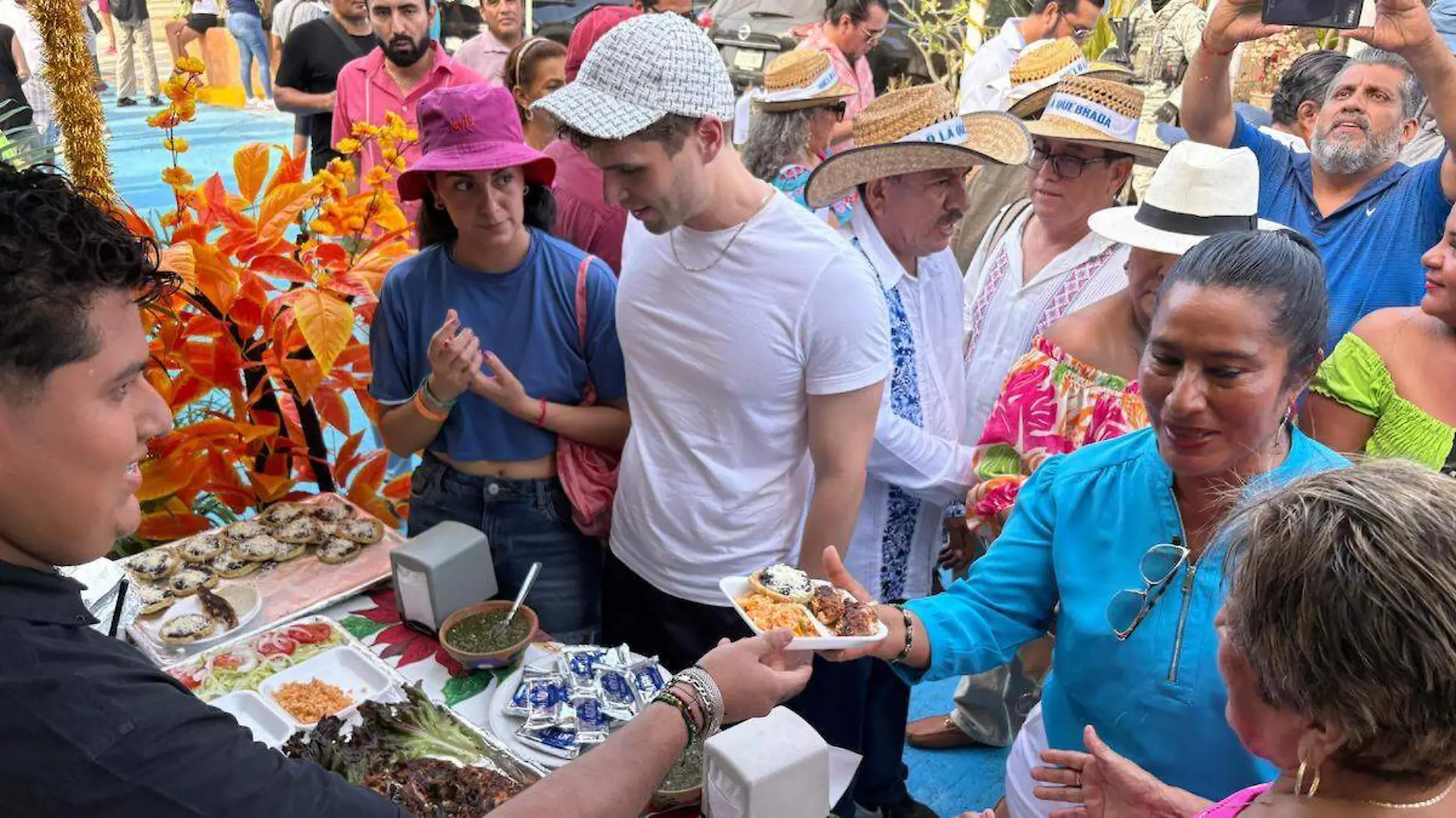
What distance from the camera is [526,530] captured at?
240cm

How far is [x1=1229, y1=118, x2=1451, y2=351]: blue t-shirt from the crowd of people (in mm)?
12

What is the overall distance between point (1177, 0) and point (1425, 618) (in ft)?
23.2

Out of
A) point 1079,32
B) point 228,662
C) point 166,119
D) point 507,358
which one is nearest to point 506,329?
point 507,358

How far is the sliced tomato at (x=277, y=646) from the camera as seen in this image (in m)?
2.05

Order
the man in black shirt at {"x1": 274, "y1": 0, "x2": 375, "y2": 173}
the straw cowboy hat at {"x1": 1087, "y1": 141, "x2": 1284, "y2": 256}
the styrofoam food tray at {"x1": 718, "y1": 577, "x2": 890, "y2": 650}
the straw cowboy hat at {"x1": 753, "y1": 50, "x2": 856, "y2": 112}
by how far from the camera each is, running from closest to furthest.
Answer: the styrofoam food tray at {"x1": 718, "y1": 577, "x2": 890, "y2": 650}
the straw cowboy hat at {"x1": 1087, "y1": 141, "x2": 1284, "y2": 256}
the straw cowboy hat at {"x1": 753, "y1": 50, "x2": 856, "y2": 112}
the man in black shirt at {"x1": 274, "y1": 0, "x2": 375, "y2": 173}

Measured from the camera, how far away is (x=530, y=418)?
2334mm

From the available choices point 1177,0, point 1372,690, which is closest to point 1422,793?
point 1372,690

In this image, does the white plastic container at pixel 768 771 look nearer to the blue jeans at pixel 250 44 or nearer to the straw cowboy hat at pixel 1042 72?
the straw cowboy hat at pixel 1042 72


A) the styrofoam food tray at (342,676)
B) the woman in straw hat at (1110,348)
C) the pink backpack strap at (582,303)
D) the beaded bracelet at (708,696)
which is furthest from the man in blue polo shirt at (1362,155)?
the styrofoam food tray at (342,676)

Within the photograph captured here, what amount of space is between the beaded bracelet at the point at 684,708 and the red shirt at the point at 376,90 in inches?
138

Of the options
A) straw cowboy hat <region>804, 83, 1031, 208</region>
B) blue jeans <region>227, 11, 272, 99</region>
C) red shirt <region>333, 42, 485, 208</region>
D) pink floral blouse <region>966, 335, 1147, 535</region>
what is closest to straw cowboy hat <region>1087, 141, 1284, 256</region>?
pink floral blouse <region>966, 335, 1147, 535</region>

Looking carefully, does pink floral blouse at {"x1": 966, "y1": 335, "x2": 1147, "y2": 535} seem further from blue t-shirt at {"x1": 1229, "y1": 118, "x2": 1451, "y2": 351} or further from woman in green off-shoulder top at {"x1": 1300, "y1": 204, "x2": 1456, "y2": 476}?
blue t-shirt at {"x1": 1229, "y1": 118, "x2": 1451, "y2": 351}

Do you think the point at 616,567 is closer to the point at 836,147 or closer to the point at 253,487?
the point at 253,487

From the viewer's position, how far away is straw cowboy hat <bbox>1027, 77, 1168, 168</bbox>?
9.08ft
